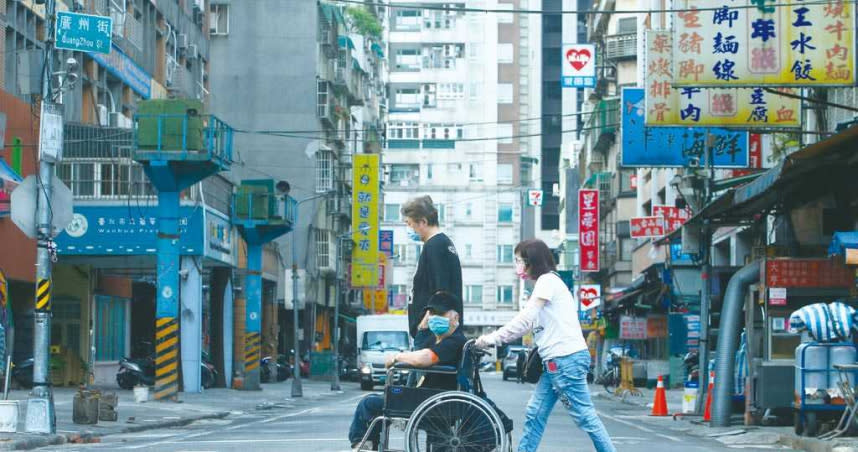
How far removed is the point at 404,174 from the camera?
400ft

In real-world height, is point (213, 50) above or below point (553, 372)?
above

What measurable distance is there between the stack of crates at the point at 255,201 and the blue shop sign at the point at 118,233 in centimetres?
516

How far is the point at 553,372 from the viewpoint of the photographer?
1162 centimetres

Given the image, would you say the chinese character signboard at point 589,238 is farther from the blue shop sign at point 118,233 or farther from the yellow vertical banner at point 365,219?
the blue shop sign at point 118,233

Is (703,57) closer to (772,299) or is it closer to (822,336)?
(772,299)

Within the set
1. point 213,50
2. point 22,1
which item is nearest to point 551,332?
point 22,1

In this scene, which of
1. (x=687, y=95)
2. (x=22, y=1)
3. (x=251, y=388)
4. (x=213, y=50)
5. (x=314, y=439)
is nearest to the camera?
(x=314, y=439)

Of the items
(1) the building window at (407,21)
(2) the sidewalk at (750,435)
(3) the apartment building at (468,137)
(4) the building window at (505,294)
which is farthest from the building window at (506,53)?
(2) the sidewalk at (750,435)

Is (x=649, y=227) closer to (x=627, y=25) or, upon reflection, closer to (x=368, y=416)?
(x=368, y=416)

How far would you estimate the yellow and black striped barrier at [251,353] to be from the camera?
45688mm

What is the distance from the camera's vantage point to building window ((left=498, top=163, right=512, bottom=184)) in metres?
122

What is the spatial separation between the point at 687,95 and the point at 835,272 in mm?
5422

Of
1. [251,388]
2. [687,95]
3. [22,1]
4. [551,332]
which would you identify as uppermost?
[22,1]

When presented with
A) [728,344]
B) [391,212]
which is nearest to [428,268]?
[728,344]
